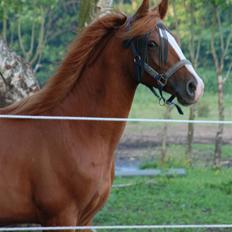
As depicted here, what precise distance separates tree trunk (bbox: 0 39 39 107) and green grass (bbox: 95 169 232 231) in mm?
1492

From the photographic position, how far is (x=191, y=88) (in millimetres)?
5520

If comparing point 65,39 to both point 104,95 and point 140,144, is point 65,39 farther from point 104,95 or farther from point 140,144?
point 104,95

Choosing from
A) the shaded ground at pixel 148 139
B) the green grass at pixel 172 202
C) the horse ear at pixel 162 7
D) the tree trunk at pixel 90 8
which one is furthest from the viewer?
the shaded ground at pixel 148 139

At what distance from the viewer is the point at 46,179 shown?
5535 mm

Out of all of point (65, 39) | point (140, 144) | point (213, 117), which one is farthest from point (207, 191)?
point (65, 39)

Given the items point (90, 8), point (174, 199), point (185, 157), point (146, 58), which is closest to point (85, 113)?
point (146, 58)

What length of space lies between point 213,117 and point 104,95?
12.4m

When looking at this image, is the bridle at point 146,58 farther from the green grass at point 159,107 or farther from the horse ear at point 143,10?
the green grass at point 159,107

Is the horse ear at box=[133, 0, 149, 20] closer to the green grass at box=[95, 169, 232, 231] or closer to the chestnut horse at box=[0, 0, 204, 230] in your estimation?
the chestnut horse at box=[0, 0, 204, 230]

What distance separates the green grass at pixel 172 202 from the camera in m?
8.28

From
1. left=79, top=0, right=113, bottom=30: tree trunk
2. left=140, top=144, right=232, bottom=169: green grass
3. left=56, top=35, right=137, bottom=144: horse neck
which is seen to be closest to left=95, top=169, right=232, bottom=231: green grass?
left=140, top=144, right=232, bottom=169: green grass

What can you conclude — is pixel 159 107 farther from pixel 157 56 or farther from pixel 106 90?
pixel 157 56

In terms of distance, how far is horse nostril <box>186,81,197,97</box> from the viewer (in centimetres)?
551

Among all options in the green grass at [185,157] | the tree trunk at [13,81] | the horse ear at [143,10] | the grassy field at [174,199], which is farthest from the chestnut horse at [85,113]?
the green grass at [185,157]
